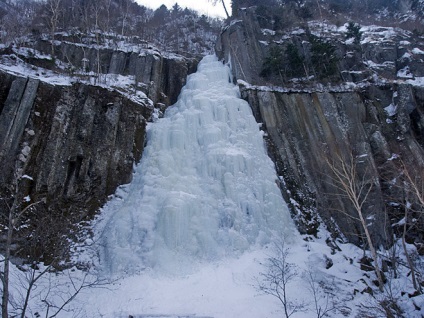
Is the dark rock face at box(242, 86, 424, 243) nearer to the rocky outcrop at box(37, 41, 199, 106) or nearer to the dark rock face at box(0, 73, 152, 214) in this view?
the rocky outcrop at box(37, 41, 199, 106)

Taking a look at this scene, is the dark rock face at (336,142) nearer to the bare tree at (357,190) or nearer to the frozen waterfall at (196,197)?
the bare tree at (357,190)

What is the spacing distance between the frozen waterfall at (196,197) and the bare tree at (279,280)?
1.39 m

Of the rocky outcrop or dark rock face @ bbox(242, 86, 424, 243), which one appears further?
the rocky outcrop

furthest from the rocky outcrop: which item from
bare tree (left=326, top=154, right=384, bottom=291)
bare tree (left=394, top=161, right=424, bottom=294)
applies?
bare tree (left=394, top=161, right=424, bottom=294)

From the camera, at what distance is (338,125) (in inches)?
698

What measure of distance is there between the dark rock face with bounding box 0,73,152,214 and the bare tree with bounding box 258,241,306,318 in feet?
25.7

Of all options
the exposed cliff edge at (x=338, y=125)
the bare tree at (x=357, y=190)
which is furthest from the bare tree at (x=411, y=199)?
the bare tree at (x=357, y=190)

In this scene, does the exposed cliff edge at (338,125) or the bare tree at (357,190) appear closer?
the bare tree at (357,190)

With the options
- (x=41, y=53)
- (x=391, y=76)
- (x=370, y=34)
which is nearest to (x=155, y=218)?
(x=41, y=53)

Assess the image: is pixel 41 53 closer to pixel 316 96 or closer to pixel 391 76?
pixel 316 96

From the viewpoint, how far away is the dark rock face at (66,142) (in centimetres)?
1202

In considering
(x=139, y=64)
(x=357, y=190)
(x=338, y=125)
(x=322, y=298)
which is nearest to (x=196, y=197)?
(x=322, y=298)

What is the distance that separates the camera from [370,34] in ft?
97.0

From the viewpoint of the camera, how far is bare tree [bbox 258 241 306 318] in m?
10.1
